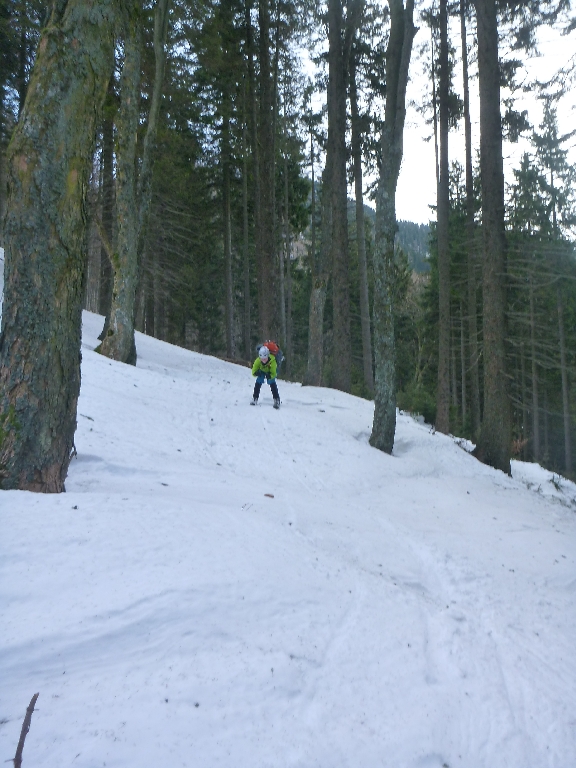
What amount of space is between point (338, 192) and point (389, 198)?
17.1ft

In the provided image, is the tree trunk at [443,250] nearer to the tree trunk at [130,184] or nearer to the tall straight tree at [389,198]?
the tall straight tree at [389,198]

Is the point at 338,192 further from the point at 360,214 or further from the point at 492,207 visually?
the point at 360,214

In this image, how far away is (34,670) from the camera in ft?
7.79

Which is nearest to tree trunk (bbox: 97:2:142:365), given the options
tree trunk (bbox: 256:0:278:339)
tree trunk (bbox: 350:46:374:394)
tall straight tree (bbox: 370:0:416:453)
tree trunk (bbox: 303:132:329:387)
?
tree trunk (bbox: 256:0:278:339)

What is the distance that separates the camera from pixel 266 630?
121 inches

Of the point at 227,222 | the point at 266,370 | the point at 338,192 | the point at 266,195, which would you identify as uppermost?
the point at 227,222

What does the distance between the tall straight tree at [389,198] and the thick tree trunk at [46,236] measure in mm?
6302

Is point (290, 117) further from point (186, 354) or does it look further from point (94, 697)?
point (94, 697)

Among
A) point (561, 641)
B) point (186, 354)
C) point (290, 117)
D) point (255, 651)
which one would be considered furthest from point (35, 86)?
point (290, 117)

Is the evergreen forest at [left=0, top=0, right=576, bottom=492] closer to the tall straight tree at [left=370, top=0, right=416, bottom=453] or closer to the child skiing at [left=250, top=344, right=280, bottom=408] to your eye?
the tall straight tree at [left=370, top=0, right=416, bottom=453]

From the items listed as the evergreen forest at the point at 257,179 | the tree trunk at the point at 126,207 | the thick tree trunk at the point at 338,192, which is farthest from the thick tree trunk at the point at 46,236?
the thick tree trunk at the point at 338,192

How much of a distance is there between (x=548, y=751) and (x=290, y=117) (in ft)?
74.1

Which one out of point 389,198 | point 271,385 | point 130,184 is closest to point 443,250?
point 389,198

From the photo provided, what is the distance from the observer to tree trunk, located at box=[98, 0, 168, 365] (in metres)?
11.4
